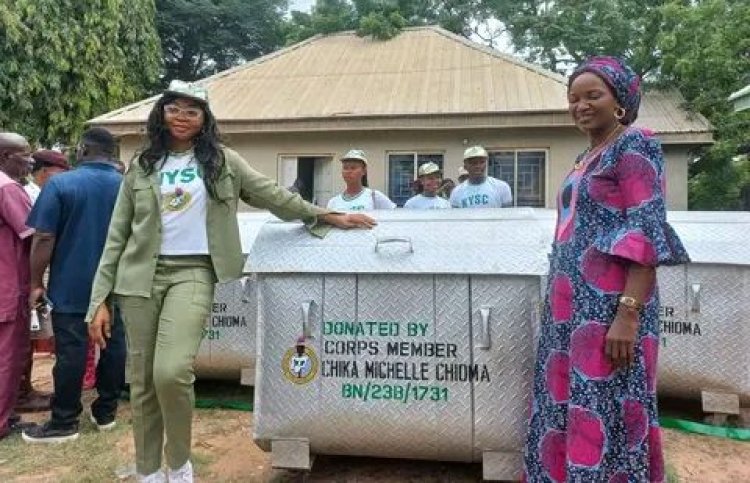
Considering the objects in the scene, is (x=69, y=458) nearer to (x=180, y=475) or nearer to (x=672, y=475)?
(x=180, y=475)

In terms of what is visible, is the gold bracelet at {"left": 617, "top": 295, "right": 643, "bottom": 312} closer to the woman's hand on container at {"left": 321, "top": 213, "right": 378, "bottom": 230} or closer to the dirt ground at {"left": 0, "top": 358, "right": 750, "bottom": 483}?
the woman's hand on container at {"left": 321, "top": 213, "right": 378, "bottom": 230}

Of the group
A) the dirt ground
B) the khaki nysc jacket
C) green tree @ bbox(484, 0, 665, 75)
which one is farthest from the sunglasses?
green tree @ bbox(484, 0, 665, 75)

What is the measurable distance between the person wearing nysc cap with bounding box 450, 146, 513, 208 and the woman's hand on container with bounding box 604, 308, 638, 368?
3451 mm

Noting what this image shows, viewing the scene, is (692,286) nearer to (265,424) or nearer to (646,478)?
(646,478)

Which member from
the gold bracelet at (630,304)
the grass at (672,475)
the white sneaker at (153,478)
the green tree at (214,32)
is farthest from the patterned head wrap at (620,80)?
the green tree at (214,32)

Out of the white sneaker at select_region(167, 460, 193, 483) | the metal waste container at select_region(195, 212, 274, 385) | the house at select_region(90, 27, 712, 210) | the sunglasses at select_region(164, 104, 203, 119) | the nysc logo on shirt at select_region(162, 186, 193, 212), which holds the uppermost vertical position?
the house at select_region(90, 27, 712, 210)

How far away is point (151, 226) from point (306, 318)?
2.59ft

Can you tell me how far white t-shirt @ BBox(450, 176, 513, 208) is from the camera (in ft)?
18.2

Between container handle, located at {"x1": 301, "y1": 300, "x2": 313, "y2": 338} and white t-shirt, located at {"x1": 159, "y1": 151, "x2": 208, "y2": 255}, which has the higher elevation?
white t-shirt, located at {"x1": 159, "y1": 151, "x2": 208, "y2": 255}

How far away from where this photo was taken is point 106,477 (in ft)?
11.0

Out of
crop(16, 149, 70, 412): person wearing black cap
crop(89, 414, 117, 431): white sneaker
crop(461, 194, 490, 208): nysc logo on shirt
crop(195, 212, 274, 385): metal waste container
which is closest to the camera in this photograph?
crop(89, 414, 117, 431): white sneaker

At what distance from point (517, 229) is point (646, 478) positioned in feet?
3.73

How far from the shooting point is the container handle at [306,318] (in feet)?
9.71

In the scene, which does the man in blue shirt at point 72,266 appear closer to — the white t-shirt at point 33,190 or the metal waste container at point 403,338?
the metal waste container at point 403,338
